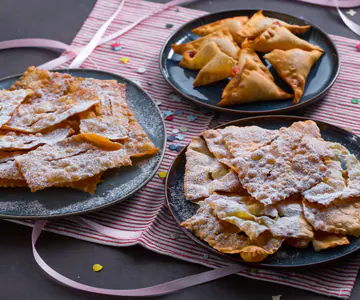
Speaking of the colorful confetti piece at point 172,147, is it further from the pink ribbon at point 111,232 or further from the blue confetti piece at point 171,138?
the pink ribbon at point 111,232

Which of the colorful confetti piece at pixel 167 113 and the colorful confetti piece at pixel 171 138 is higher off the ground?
the colorful confetti piece at pixel 167 113

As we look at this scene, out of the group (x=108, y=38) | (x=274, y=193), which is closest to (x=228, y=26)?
(x=108, y=38)

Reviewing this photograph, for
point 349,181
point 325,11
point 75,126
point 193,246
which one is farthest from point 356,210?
point 325,11

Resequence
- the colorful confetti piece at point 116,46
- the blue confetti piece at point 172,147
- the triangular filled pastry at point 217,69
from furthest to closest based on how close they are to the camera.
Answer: the colorful confetti piece at point 116,46 < the triangular filled pastry at point 217,69 < the blue confetti piece at point 172,147

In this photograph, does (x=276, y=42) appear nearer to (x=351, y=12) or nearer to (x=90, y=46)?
(x=351, y=12)

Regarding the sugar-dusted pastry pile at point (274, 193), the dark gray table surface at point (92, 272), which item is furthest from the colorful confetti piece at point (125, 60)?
the dark gray table surface at point (92, 272)

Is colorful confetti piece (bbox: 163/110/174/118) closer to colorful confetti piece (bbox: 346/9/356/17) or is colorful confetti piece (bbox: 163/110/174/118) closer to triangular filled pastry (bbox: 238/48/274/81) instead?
triangular filled pastry (bbox: 238/48/274/81)
